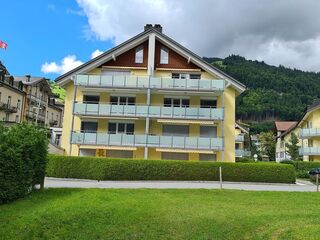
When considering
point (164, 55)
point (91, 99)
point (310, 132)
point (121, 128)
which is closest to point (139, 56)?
point (164, 55)

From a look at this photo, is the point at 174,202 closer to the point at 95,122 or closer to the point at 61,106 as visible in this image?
the point at 95,122

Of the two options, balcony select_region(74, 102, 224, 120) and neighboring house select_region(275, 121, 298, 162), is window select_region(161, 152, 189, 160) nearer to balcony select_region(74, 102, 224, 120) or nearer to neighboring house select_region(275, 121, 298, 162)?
balcony select_region(74, 102, 224, 120)

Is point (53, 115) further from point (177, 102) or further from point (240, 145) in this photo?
point (177, 102)

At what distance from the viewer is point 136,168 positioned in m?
30.9

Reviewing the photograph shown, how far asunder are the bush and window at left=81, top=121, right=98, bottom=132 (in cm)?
2318

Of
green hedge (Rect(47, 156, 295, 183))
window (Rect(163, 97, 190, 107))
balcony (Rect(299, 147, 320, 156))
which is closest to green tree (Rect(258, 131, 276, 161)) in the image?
balcony (Rect(299, 147, 320, 156))

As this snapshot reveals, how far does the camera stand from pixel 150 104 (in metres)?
41.3

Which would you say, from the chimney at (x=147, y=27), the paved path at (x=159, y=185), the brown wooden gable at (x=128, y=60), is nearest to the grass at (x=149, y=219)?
the paved path at (x=159, y=185)

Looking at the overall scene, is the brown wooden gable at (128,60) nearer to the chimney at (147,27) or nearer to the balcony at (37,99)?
the chimney at (147,27)

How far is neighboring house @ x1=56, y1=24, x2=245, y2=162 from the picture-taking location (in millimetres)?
39312

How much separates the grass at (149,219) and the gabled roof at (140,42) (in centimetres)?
2660

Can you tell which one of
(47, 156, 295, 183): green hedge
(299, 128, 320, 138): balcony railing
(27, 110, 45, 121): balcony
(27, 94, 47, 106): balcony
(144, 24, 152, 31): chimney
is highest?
(144, 24, 152, 31): chimney

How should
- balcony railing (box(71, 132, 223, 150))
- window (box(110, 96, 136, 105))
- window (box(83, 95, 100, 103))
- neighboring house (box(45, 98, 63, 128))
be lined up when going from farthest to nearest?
neighboring house (box(45, 98, 63, 128)) → window (box(83, 95, 100, 103)) → window (box(110, 96, 136, 105)) → balcony railing (box(71, 132, 223, 150))

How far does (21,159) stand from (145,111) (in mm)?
24699
